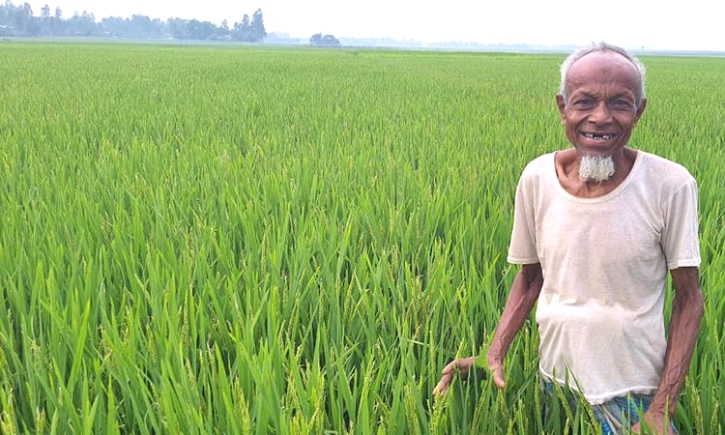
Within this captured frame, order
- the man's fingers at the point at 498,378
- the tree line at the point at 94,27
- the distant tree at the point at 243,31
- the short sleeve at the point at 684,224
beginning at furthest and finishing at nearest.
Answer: the distant tree at the point at 243,31, the tree line at the point at 94,27, the man's fingers at the point at 498,378, the short sleeve at the point at 684,224

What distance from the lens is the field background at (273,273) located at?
3.56 ft

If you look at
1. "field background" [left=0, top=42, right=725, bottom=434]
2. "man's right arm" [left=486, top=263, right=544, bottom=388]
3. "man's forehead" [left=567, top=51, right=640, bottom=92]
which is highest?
"man's forehead" [left=567, top=51, right=640, bottom=92]

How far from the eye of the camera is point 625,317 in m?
1.04

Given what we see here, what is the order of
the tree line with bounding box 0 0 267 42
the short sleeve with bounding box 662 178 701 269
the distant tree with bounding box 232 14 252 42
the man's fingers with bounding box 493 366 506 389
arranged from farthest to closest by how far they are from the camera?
the distant tree with bounding box 232 14 252 42 < the tree line with bounding box 0 0 267 42 < the man's fingers with bounding box 493 366 506 389 < the short sleeve with bounding box 662 178 701 269

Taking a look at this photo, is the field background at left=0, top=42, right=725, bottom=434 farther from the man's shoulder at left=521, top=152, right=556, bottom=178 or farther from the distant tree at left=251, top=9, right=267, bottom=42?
the distant tree at left=251, top=9, right=267, bottom=42

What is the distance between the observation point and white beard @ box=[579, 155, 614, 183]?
101 cm

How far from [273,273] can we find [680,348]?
1043mm

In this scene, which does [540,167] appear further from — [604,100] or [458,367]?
[458,367]

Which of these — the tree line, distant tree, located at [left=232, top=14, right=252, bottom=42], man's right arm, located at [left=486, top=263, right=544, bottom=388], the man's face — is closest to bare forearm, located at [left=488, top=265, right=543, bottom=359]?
man's right arm, located at [left=486, top=263, right=544, bottom=388]

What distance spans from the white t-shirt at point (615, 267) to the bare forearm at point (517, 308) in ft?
0.24

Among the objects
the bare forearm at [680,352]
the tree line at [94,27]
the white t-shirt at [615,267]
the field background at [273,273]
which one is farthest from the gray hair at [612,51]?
the tree line at [94,27]

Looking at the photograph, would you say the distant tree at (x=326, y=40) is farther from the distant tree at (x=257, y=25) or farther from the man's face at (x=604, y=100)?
the man's face at (x=604, y=100)

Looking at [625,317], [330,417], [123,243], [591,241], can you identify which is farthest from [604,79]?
[123,243]

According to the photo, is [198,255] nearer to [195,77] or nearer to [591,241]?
[591,241]
